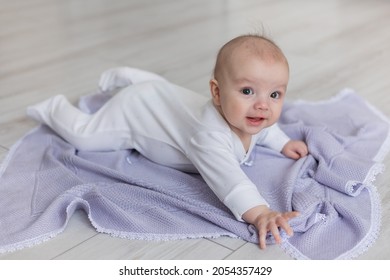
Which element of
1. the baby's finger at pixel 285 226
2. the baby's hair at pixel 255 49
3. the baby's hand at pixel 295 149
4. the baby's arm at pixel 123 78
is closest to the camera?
the baby's finger at pixel 285 226

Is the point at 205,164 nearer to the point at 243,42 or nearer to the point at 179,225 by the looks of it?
the point at 179,225

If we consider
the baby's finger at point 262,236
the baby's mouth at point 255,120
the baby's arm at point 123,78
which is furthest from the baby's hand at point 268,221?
the baby's arm at point 123,78

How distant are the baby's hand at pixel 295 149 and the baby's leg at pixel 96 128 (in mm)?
366

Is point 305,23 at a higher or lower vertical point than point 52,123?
lower

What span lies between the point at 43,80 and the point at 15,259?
39.9 inches

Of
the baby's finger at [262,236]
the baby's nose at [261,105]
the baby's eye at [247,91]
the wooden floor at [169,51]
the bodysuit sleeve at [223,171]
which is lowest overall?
the wooden floor at [169,51]

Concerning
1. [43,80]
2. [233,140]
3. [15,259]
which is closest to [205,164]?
[233,140]

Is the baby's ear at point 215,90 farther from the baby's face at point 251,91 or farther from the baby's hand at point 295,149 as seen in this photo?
the baby's hand at point 295,149

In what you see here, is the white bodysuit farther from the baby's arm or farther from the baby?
the baby's arm

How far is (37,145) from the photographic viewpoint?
1533 mm

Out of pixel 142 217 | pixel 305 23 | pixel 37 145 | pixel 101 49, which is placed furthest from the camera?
pixel 305 23

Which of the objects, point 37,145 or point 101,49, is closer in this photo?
point 37,145

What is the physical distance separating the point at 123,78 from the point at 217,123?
0.45m

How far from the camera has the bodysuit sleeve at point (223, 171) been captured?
3.83 ft
